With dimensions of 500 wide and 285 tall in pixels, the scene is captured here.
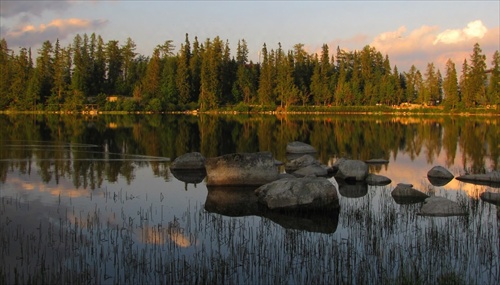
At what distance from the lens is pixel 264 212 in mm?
12078

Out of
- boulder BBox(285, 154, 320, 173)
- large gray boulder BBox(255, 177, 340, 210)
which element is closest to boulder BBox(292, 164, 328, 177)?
boulder BBox(285, 154, 320, 173)

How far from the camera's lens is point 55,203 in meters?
12.7

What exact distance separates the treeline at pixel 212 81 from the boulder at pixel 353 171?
3029 inches

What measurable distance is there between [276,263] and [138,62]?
110 metres

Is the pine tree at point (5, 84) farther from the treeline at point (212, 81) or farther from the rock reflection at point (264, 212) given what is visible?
the rock reflection at point (264, 212)

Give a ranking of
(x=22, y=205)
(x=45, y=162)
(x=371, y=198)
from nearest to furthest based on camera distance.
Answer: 1. (x=22, y=205)
2. (x=371, y=198)
3. (x=45, y=162)

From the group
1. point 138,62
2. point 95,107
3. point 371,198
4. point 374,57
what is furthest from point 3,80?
point 371,198

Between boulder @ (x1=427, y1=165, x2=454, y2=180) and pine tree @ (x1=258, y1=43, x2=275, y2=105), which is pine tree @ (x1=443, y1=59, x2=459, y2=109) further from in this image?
boulder @ (x1=427, y1=165, x2=454, y2=180)

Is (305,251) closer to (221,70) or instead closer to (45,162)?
(45,162)

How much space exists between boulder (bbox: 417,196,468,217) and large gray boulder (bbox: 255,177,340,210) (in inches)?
84.0

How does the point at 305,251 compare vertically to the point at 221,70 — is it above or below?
below

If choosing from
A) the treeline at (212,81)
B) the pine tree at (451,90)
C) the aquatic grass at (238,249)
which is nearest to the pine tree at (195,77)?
the treeline at (212,81)

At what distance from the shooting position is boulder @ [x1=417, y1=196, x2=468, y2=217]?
1160 centimetres

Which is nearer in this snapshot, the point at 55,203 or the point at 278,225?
the point at 278,225
